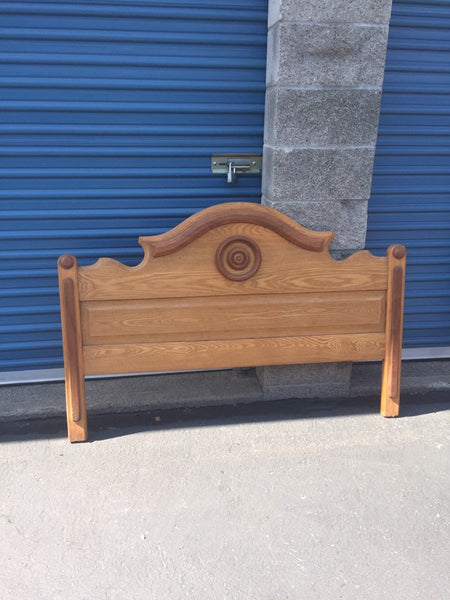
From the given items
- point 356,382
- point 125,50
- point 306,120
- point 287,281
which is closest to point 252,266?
point 287,281

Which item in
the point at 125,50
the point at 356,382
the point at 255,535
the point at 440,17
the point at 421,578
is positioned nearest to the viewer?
the point at 421,578

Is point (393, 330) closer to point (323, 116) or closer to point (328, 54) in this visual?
point (323, 116)

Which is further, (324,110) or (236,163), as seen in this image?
(236,163)

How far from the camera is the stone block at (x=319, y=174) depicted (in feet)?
11.2

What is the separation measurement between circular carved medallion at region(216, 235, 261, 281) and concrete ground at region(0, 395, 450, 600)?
0.98 m

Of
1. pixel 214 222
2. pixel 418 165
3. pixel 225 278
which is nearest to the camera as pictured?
pixel 214 222

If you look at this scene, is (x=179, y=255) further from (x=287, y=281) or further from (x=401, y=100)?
(x=401, y=100)

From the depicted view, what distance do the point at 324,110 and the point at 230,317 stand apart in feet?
4.51

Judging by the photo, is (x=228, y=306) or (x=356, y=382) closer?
(x=228, y=306)

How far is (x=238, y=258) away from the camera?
3.21 m

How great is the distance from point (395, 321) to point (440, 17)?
2.10 meters

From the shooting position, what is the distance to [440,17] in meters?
3.73

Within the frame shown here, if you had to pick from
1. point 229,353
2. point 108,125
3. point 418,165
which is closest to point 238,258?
point 229,353

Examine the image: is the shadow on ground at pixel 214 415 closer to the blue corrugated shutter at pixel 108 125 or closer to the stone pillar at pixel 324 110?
the blue corrugated shutter at pixel 108 125
